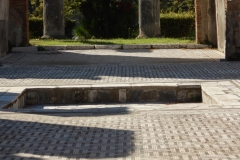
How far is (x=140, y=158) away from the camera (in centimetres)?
413

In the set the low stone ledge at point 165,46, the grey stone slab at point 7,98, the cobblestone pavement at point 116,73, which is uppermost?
the low stone ledge at point 165,46

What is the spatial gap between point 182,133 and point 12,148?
60.5 inches

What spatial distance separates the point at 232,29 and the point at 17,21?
7.02 meters

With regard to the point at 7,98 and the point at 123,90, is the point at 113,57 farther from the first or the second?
the point at 7,98

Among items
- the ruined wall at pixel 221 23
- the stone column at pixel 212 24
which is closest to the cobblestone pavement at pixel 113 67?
the ruined wall at pixel 221 23

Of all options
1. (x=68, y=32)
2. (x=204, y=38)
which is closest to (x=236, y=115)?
(x=204, y=38)

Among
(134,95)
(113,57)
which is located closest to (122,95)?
(134,95)

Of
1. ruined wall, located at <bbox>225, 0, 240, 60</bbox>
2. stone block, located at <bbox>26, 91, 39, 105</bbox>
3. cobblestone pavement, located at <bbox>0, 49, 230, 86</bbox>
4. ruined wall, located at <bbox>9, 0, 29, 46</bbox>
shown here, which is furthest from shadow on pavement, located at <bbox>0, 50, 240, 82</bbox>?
ruined wall, located at <bbox>9, 0, 29, 46</bbox>

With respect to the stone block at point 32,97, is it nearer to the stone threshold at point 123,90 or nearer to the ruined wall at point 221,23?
the stone threshold at point 123,90

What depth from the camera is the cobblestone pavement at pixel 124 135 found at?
4289mm

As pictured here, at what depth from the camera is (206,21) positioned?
640 inches

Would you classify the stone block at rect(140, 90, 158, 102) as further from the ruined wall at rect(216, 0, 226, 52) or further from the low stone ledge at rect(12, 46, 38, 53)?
the low stone ledge at rect(12, 46, 38, 53)

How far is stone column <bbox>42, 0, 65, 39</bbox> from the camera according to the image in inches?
795

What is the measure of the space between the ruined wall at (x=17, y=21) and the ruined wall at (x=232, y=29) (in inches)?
266
